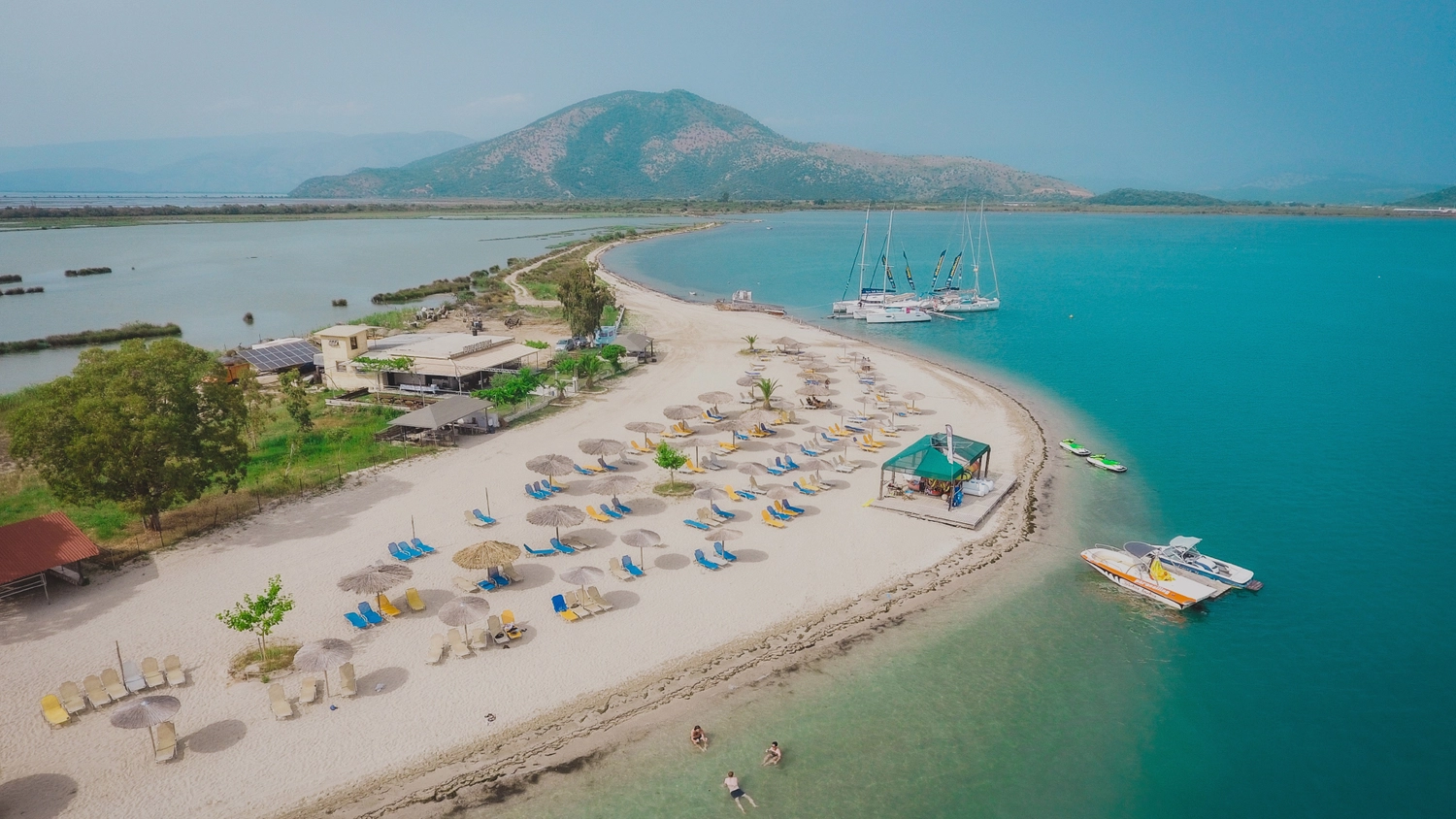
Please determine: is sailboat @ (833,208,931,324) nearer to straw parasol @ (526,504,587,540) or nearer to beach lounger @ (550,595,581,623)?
straw parasol @ (526,504,587,540)

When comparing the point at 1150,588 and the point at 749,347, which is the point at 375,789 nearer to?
the point at 1150,588

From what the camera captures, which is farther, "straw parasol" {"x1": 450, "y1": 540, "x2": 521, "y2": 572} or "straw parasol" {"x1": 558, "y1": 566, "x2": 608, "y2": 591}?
"straw parasol" {"x1": 450, "y1": 540, "x2": 521, "y2": 572}

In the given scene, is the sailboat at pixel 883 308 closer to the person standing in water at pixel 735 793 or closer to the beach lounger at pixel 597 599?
the beach lounger at pixel 597 599

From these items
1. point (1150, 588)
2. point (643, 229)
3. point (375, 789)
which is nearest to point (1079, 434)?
point (1150, 588)

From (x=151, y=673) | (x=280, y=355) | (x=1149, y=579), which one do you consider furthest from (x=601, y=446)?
(x=280, y=355)

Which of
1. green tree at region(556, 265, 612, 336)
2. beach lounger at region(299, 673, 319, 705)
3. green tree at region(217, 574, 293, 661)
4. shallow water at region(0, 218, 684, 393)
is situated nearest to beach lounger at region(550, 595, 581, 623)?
beach lounger at region(299, 673, 319, 705)

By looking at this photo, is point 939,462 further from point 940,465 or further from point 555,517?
point 555,517
